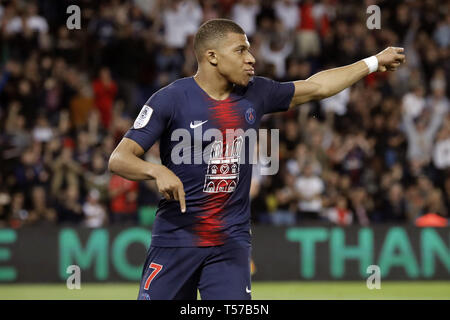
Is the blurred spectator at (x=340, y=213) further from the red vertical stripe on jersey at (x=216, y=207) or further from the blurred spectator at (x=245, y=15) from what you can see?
the red vertical stripe on jersey at (x=216, y=207)

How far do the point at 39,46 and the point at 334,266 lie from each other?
7.18 m

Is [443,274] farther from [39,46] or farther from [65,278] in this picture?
[39,46]

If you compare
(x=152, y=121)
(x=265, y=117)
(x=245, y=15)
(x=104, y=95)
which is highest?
(x=245, y=15)

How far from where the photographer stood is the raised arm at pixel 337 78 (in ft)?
21.7

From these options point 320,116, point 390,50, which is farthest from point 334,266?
point 390,50

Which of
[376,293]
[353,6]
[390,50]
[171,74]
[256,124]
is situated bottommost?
[376,293]

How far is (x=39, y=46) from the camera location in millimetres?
17141

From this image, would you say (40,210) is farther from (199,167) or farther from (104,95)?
(199,167)

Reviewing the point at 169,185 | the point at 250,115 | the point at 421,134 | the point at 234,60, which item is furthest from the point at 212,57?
the point at 421,134

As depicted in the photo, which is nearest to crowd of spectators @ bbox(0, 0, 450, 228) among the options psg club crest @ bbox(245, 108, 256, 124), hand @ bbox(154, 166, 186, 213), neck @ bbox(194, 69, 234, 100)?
psg club crest @ bbox(245, 108, 256, 124)

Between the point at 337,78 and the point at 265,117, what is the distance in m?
9.83

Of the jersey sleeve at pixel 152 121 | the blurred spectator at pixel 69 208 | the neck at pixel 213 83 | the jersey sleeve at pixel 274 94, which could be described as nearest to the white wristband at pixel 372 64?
the jersey sleeve at pixel 274 94

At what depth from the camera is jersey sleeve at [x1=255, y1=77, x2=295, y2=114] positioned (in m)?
6.46

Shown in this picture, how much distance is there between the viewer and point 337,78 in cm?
670
